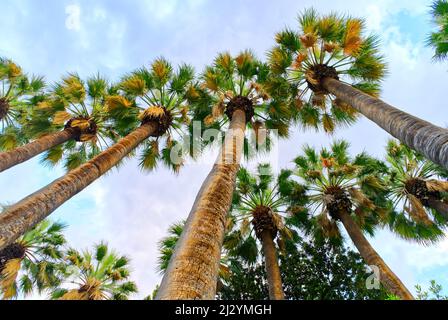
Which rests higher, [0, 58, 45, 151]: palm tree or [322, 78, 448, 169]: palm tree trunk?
[0, 58, 45, 151]: palm tree

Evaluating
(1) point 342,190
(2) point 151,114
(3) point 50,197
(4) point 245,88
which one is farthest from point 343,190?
(3) point 50,197

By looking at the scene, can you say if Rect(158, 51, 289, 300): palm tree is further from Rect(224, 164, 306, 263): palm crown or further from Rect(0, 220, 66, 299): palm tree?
Rect(0, 220, 66, 299): palm tree

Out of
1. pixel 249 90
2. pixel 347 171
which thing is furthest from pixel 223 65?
pixel 347 171

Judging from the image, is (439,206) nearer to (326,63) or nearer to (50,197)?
(326,63)

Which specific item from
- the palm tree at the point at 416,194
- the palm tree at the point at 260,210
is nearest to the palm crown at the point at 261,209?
the palm tree at the point at 260,210

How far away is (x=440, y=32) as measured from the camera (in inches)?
420

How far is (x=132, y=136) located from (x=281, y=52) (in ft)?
20.6

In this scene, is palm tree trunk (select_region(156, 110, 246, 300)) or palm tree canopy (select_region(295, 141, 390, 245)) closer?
palm tree trunk (select_region(156, 110, 246, 300))

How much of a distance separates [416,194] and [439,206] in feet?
3.49

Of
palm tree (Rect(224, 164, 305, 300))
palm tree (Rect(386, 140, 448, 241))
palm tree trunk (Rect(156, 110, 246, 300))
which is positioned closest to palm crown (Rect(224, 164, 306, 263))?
palm tree (Rect(224, 164, 305, 300))

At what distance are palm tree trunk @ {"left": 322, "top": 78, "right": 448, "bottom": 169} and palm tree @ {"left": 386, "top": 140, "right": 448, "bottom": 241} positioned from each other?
5.97 meters

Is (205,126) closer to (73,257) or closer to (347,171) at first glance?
(347,171)

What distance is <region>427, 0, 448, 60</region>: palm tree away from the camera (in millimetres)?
10070

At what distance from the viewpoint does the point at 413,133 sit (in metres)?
6.06
